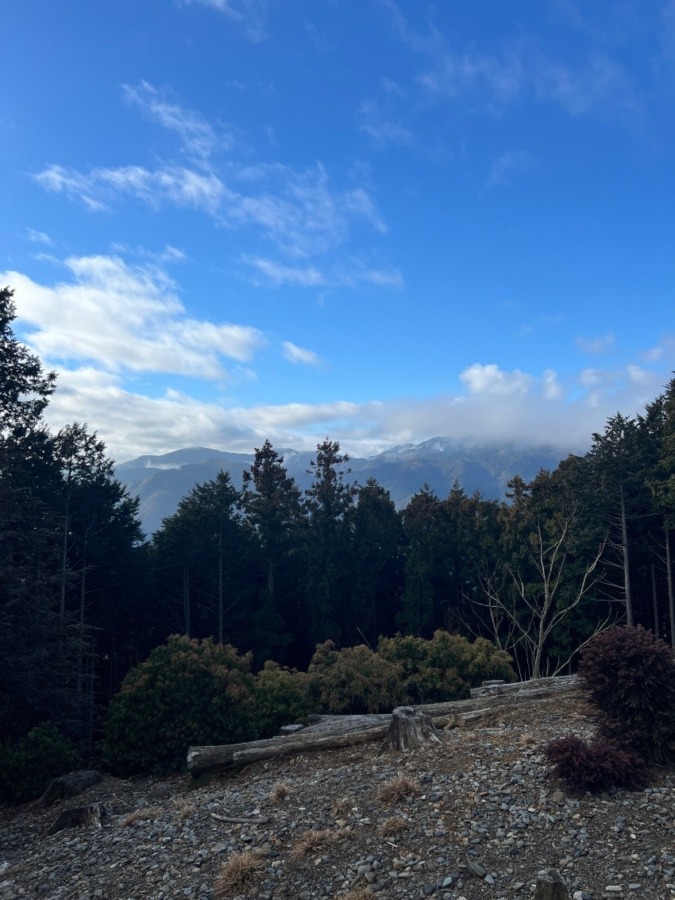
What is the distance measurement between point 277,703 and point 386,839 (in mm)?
9380

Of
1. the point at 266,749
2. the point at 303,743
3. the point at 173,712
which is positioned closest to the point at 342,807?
the point at 303,743

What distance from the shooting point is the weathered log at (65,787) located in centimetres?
1134

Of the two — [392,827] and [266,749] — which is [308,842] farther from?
[266,749]

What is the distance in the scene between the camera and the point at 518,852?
5816mm

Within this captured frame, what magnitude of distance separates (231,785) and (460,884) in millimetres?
5661

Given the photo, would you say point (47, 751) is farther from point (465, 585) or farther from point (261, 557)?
point (465, 585)

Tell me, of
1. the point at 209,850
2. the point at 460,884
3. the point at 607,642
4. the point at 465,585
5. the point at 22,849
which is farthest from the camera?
the point at 465,585

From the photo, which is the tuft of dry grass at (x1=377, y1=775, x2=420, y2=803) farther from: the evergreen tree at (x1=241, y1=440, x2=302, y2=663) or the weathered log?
the evergreen tree at (x1=241, y1=440, x2=302, y2=663)

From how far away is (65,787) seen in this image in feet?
37.6

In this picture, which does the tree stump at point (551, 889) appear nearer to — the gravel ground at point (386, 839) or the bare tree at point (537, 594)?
the gravel ground at point (386, 839)

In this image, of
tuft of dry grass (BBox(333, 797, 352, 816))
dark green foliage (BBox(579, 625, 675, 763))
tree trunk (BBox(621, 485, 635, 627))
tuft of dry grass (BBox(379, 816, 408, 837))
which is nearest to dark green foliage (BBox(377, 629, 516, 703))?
tree trunk (BBox(621, 485, 635, 627))

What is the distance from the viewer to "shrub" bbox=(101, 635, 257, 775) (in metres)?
13.3

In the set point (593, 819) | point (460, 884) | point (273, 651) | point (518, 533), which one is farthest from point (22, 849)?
point (518, 533)

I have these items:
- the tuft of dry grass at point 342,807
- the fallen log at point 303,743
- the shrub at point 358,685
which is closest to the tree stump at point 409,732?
the fallen log at point 303,743
